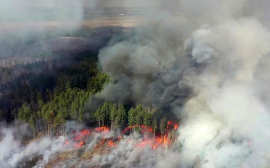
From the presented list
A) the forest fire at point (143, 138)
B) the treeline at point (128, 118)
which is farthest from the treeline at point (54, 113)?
the treeline at point (128, 118)

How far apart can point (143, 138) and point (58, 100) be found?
1077 cm

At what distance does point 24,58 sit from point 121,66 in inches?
640

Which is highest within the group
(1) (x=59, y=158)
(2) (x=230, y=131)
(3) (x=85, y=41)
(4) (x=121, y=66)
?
(3) (x=85, y=41)

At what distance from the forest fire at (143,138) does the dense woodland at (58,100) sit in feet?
1.66

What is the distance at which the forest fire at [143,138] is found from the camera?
25.5m

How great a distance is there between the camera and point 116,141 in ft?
85.9

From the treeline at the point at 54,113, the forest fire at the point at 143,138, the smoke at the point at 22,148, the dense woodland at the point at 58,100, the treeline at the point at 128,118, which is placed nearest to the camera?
the smoke at the point at 22,148

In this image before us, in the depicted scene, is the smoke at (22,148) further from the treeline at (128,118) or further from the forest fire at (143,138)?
the treeline at (128,118)

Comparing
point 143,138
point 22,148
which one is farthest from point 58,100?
point 143,138

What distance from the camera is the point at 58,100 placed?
3097 centimetres

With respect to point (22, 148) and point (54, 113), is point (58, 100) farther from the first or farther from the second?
point (22, 148)

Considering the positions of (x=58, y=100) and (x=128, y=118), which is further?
(x=58, y=100)

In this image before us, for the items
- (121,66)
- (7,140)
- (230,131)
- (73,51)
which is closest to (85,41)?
(73,51)

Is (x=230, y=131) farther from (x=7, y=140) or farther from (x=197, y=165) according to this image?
(x=7, y=140)
